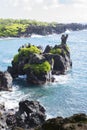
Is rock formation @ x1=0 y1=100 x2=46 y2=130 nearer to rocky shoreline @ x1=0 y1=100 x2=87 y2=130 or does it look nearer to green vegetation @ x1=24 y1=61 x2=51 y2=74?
rocky shoreline @ x1=0 y1=100 x2=87 y2=130

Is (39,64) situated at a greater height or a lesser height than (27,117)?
lesser

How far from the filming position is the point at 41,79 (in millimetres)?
94312

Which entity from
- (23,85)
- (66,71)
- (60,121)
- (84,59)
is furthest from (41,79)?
(60,121)

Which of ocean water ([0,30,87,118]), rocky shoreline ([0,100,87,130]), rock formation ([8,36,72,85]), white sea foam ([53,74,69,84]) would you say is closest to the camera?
rocky shoreline ([0,100,87,130])

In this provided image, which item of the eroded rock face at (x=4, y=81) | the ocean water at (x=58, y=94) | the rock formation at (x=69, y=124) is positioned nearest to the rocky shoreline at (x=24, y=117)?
the ocean water at (x=58, y=94)

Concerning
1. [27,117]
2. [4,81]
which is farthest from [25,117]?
[4,81]

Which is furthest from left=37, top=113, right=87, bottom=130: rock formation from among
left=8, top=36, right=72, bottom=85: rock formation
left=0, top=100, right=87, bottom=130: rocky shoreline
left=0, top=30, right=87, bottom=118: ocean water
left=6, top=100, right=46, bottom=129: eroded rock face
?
left=8, top=36, right=72, bottom=85: rock formation

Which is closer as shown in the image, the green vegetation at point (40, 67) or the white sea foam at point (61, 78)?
the green vegetation at point (40, 67)

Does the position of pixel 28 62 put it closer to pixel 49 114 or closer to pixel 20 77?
pixel 20 77

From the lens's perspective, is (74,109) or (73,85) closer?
(74,109)

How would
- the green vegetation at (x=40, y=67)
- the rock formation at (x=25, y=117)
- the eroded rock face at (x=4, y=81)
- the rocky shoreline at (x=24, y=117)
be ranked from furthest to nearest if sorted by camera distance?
the green vegetation at (x=40, y=67), the eroded rock face at (x=4, y=81), the rock formation at (x=25, y=117), the rocky shoreline at (x=24, y=117)

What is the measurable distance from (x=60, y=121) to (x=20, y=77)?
260 ft

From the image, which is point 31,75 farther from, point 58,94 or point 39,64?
point 58,94

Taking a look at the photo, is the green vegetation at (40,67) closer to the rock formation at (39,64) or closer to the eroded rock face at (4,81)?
the rock formation at (39,64)
